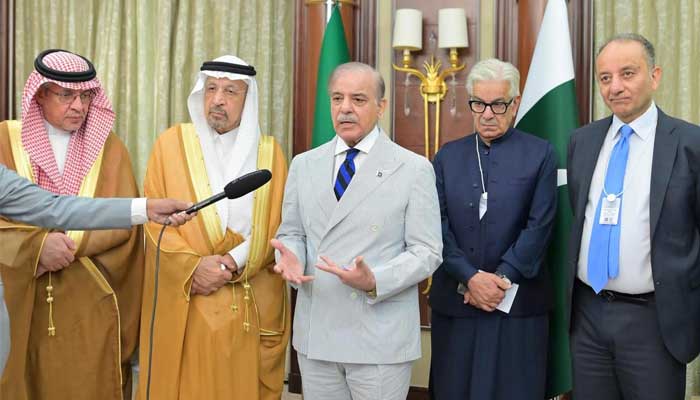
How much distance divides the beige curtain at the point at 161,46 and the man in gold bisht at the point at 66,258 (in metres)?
1.37

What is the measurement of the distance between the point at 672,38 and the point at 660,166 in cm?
184

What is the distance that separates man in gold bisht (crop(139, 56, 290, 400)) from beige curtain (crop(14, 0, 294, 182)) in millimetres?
1416

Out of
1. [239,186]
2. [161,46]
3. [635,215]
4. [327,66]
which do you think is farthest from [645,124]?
[161,46]

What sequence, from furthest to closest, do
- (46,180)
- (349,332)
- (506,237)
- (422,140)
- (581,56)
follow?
(422,140), (581,56), (46,180), (506,237), (349,332)

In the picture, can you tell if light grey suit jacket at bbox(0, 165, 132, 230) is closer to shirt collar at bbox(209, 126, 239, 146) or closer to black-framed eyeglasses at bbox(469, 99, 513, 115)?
shirt collar at bbox(209, 126, 239, 146)

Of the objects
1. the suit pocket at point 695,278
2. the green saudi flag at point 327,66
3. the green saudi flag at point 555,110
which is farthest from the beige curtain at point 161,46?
the suit pocket at point 695,278

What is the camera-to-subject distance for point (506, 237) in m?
2.92

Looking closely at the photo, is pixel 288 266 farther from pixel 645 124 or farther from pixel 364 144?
pixel 645 124

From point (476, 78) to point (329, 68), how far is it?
1143 mm

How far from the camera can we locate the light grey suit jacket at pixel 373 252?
2.47 metres

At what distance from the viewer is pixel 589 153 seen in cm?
274

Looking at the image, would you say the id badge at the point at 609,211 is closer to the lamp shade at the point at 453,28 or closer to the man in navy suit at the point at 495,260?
the man in navy suit at the point at 495,260

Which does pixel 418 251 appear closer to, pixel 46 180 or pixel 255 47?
pixel 46 180

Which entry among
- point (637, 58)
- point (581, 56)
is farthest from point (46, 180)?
point (581, 56)
